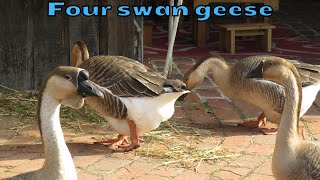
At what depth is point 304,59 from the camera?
8867 mm

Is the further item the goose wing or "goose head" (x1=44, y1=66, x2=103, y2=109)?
the goose wing

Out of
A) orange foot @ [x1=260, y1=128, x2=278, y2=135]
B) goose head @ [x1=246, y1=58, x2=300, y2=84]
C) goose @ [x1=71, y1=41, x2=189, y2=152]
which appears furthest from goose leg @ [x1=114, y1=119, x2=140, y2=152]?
goose head @ [x1=246, y1=58, x2=300, y2=84]

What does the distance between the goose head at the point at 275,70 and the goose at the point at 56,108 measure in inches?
44.9

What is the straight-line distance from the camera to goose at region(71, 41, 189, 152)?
5.01 m

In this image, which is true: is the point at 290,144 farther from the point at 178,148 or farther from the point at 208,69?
the point at 208,69

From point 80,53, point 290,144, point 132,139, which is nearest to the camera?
point 290,144

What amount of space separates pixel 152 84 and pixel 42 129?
187cm

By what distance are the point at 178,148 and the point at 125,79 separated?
772 mm

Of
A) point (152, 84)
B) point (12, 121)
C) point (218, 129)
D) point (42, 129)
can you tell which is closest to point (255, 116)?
point (218, 129)

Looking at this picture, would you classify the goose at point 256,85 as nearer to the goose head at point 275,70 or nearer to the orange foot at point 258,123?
the orange foot at point 258,123

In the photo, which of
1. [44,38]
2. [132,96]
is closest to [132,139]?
[132,96]

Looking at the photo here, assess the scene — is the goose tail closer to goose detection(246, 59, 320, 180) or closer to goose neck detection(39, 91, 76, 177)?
goose detection(246, 59, 320, 180)

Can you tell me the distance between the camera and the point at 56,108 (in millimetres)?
3287

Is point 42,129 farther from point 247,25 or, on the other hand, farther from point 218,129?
point 247,25
